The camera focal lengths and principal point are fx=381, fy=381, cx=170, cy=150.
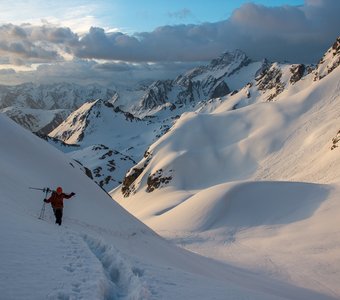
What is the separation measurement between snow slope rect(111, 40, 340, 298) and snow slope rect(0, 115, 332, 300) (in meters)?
6.71

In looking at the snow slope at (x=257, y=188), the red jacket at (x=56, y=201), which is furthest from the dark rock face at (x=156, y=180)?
the red jacket at (x=56, y=201)

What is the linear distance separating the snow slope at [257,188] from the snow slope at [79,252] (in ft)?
22.0

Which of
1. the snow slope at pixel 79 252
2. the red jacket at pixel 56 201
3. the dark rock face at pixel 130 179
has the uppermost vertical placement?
the red jacket at pixel 56 201

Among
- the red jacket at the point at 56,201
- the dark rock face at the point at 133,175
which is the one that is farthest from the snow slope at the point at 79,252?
the dark rock face at the point at 133,175

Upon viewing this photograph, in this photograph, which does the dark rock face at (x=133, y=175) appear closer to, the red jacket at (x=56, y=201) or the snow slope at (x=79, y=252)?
the snow slope at (x=79, y=252)

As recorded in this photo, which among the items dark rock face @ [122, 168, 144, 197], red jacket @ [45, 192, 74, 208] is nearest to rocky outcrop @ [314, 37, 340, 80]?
dark rock face @ [122, 168, 144, 197]

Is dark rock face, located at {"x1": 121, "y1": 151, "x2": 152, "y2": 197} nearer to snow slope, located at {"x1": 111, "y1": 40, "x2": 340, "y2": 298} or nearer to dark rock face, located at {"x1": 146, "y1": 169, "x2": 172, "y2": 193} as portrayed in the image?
snow slope, located at {"x1": 111, "y1": 40, "x2": 340, "y2": 298}

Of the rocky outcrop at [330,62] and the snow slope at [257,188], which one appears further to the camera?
the rocky outcrop at [330,62]

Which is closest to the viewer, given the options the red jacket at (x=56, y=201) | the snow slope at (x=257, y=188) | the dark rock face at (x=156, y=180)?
the red jacket at (x=56, y=201)

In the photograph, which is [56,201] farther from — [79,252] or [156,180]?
[156,180]

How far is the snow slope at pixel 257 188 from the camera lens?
3047cm

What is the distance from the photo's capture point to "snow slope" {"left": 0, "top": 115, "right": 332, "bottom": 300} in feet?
31.1

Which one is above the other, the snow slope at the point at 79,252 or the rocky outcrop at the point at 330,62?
the rocky outcrop at the point at 330,62

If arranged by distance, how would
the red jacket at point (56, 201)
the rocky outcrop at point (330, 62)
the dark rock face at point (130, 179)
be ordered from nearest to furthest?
1. the red jacket at point (56, 201)
2. the dark rock face at point (130, 179)
3. the rocky outcrop at point (330, 62)
